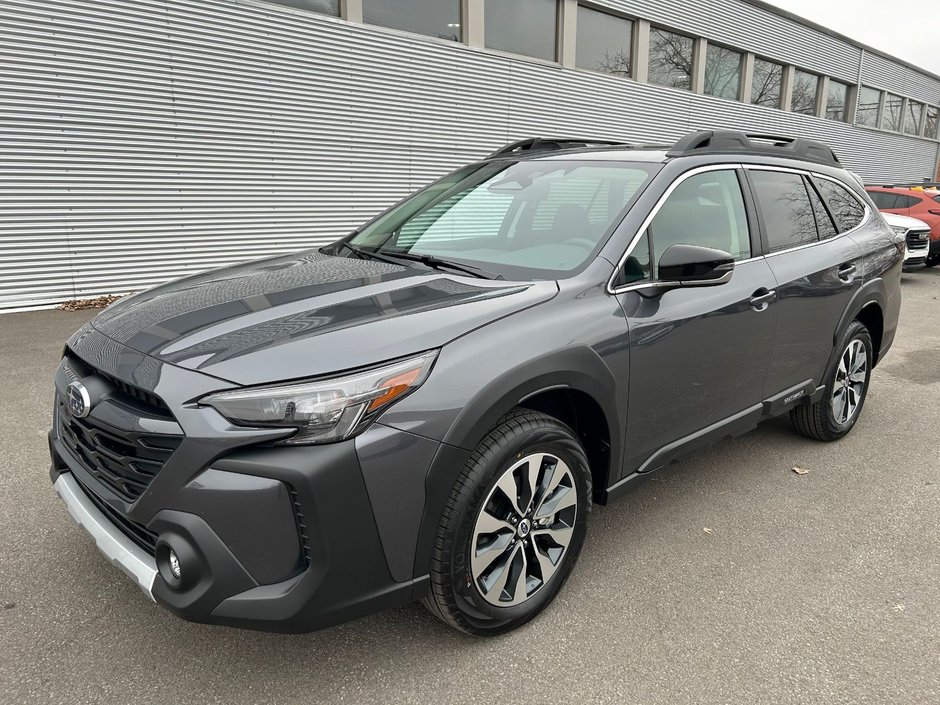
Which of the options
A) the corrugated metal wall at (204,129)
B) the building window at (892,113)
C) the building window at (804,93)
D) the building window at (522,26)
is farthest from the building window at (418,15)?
the building window at (892,113)

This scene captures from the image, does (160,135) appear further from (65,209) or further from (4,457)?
(4,457)

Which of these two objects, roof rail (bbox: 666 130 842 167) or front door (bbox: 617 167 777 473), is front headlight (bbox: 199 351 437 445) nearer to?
front door (bbox: 617 167 777 473)

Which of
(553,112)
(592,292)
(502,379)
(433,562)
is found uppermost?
(553,112)

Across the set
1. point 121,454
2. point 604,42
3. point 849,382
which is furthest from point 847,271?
Answer: point 604,42

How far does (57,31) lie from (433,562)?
871 centimetres

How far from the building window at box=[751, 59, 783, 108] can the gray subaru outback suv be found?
18382 mm

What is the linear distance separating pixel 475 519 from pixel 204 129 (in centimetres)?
872

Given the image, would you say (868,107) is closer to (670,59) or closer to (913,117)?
(913,117)

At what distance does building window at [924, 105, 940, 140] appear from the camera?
29.9 m

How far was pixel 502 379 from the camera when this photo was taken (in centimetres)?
211

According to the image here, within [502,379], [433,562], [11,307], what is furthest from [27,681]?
[11,307]

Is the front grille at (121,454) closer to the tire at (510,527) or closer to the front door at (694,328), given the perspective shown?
the tire at (510,527)

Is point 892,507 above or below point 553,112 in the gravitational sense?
below

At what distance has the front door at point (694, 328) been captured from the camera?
2.66 metres
